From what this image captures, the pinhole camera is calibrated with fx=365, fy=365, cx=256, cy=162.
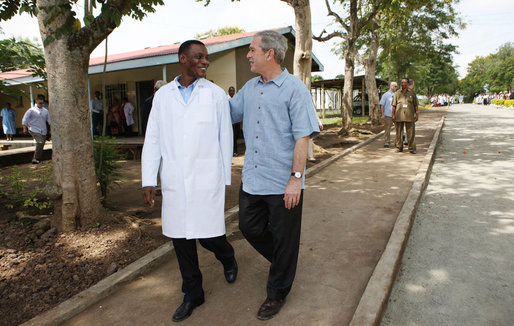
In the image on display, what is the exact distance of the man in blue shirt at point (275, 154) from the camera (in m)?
2.67

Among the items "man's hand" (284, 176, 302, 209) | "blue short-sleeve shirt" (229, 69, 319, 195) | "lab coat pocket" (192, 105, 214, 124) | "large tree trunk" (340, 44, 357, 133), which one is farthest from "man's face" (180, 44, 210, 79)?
"large tree trunk" (340, 44, 357, 133)

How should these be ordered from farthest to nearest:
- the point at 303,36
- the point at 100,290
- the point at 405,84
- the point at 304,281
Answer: the point at 405,84 → the point at 303,36 → the point at 304,281 → the point at 100,290

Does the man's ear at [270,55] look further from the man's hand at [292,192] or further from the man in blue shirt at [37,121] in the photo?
the man in blue shirt at [37,121]

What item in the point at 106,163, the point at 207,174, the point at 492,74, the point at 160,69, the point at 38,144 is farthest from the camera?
the point at 492,74

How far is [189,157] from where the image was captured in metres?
2.71

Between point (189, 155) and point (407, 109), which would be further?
point (407, 109)

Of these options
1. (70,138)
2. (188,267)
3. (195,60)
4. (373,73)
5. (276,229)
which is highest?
(373,73)

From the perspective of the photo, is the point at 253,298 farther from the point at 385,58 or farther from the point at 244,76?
the point at 385,58

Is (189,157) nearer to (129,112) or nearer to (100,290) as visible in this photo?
(100,290)

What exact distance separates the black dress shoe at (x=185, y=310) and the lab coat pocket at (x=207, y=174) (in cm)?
94

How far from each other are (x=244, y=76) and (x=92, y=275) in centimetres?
1164

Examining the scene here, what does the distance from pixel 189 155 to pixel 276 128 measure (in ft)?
2.23

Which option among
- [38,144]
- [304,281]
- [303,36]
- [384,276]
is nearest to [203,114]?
[304,281]

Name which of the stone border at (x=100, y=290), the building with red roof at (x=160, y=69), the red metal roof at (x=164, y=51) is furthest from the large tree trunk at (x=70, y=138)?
the red metal roof at (x=164, y=51)
